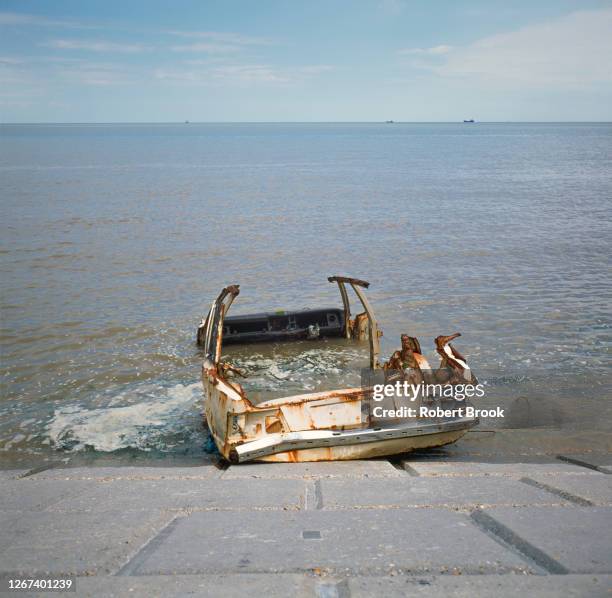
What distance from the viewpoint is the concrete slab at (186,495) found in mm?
5301

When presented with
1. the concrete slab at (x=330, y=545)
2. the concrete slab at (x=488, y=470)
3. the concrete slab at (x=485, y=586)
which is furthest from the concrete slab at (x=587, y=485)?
the concrete slab at (x=485, y=586)

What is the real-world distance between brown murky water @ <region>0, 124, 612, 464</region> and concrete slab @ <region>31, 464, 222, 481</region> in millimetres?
1841

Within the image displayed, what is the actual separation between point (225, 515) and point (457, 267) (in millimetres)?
20322

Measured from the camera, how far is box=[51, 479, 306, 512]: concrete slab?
530 centimetres

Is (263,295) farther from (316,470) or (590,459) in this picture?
(316,470)

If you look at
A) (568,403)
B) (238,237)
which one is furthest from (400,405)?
(238,237)

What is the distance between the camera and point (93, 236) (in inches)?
1193

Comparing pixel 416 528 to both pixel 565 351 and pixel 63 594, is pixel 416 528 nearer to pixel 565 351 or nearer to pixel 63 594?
pixel 63 594

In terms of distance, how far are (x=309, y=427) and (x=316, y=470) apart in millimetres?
1263

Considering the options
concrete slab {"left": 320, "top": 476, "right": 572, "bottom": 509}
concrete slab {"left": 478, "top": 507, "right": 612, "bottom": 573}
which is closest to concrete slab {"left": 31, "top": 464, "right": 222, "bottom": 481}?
concrete slab {"left": 320, "top": 476, "right": 572, "bottom": 509}

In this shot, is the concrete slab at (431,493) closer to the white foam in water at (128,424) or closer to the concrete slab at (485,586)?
the concrete slab at (485,586)

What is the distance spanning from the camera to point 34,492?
6184 millimetres

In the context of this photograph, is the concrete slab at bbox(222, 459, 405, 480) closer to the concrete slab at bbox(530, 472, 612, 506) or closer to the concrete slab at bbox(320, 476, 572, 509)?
the concrete slab at bbox(320, 476, 572, 509)

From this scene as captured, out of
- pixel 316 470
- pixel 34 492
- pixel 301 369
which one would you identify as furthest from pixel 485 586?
pixel 301 369
